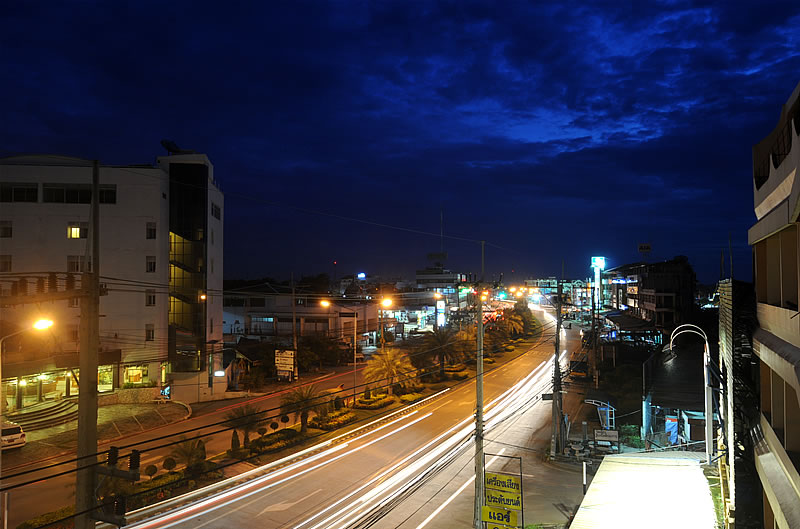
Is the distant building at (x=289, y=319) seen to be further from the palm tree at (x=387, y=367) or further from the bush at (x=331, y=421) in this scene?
the bush at (x=331, y=421)

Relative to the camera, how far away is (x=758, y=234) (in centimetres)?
1145

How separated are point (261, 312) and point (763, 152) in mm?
51242

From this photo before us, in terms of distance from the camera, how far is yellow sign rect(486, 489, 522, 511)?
13.2 meters

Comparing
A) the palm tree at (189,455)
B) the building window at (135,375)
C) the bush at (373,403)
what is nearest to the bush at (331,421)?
the bush at (373,403)

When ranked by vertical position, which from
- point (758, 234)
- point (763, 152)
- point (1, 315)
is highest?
point (763, 152)

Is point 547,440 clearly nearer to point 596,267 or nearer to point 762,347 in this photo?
point 762,347

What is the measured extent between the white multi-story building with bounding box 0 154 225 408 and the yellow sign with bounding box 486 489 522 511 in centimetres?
2535

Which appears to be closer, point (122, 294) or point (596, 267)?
point (122, 294)

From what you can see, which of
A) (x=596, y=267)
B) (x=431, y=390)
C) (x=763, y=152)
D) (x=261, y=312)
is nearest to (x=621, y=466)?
(x=763, y=152)

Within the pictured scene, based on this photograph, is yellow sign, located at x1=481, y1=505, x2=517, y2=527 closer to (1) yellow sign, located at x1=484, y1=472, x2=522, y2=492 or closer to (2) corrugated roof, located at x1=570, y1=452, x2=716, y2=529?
(1) yellow sign, located at x1=484, y1=472, x2=522, y2=492

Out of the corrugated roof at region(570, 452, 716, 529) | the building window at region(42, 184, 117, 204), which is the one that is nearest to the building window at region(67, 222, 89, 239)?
the building window at region(42, 184, 117, 204)

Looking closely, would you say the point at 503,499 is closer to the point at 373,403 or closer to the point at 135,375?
the point at 373,403

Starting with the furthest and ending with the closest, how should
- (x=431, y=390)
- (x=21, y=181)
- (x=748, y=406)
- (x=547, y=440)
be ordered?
1. (x=431, y=390)
2. (x=21, y=181)
3. (x=547, y=440)
4. (x=748, y=406)

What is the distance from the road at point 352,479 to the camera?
1722 cm
